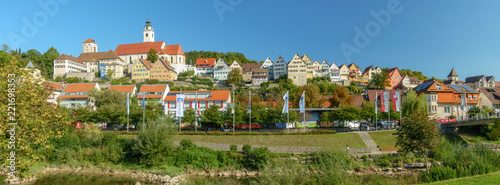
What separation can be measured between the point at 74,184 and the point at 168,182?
7.62 meters

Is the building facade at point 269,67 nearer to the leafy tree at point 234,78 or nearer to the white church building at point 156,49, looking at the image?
the leafy tree at point 234,78

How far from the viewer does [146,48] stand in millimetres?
120812

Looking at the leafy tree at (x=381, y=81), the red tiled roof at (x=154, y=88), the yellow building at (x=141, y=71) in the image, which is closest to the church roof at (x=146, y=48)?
the yellow building at (x=141, y=71)

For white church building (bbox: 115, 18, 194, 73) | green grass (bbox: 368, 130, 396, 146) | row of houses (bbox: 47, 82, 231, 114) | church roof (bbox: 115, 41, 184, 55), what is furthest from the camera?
church roof (bbox: 115, 41, 184, 55)

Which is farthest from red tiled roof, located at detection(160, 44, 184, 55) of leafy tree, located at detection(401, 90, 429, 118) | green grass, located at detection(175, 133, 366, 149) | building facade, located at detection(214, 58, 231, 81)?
leafy tree, located at detection(401, 90, 429, 118)

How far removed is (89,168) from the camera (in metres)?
29.5

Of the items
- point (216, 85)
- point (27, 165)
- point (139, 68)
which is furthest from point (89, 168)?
point (139, 68)

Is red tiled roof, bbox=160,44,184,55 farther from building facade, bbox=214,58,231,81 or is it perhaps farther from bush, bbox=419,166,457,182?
bush, bbox=419,166,457,182

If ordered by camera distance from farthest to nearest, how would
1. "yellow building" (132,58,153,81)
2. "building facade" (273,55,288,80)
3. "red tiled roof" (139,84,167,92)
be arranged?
1. "building facade" (273,55,288,80)
2. "yellow building" (132,58,153,81)
3. "red tiled roof" (139,84,167,92)

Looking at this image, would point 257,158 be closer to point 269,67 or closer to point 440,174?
point 440,174

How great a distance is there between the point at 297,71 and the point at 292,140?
61.7 meters

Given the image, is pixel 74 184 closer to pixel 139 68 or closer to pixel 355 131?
pixel 355 131

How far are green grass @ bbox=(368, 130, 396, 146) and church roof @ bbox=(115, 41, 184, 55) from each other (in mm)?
92700

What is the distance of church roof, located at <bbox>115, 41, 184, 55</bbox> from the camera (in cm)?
11850
